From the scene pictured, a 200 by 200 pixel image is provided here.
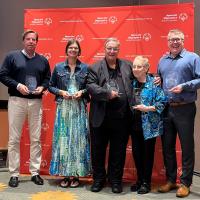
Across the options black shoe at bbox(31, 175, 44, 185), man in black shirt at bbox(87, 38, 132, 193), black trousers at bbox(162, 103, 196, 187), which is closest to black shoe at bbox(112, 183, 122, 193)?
man in black shirt at bbox(87, 38, 132, 193)

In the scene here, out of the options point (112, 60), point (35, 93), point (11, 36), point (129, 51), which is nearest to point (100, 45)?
point (129, 51)

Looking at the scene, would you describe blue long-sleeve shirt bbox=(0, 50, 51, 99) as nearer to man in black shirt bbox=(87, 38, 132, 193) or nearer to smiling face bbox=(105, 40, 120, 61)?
man in black shirt bbox=(87, 38, 132, 193)

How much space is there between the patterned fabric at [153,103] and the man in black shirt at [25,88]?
108 cm

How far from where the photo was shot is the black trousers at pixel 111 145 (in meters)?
3.34

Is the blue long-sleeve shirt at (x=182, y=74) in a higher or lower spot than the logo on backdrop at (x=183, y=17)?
lower

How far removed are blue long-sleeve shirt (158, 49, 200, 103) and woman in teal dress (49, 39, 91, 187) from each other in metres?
0.84

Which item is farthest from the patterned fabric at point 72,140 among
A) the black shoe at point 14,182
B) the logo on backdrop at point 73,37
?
the logo on backdrop at point 73,37

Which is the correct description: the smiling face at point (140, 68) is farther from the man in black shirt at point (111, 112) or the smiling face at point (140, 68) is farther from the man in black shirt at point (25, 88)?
the man in black shirt at point (25, 88)

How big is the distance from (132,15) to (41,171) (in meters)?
2.09

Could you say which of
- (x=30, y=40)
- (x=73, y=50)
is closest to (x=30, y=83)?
(x=30, y=40)

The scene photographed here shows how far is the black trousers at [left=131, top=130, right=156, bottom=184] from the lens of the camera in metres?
3.29

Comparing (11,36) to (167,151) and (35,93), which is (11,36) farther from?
(167,151)

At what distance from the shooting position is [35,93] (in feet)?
11.6

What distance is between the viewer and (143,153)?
335cm
